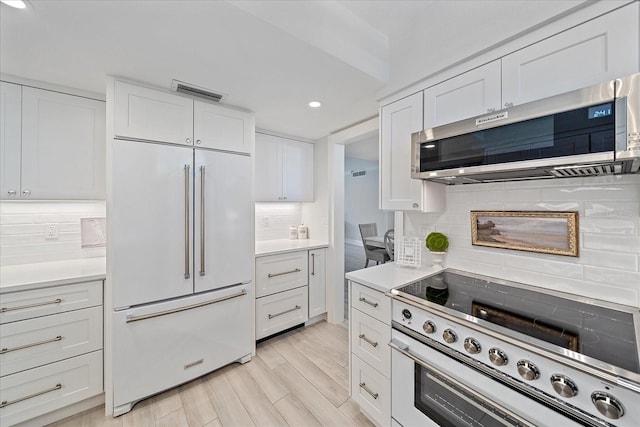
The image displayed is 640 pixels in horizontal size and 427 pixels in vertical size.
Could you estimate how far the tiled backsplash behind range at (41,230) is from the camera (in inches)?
74.0

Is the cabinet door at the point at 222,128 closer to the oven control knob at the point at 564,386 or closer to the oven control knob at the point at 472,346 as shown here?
the oven control knob at the point at 472,346

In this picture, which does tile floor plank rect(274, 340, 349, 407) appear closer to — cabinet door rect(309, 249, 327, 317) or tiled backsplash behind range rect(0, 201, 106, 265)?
cabinet door rect(309, 249, 327, 317)

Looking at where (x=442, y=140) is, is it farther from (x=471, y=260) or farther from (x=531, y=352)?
(x=531, y=352)

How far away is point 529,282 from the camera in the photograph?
57.9 inches

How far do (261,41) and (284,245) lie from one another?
2069mm

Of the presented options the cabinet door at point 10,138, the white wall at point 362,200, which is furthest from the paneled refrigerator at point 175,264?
the white wall at point 362,200

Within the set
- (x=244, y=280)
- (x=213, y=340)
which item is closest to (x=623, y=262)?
(x=244, y=280)

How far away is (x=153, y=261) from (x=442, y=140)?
7.00 feet

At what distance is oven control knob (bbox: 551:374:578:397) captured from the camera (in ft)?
2.73

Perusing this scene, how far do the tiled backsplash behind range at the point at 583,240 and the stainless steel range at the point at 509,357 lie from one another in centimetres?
8

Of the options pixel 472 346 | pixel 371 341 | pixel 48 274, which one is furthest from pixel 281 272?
pixel 472 346

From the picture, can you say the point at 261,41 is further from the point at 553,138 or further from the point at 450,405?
the point at 450,405

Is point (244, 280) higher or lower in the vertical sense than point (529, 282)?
lower

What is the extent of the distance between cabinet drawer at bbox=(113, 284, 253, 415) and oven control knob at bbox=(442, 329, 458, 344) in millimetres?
1697
